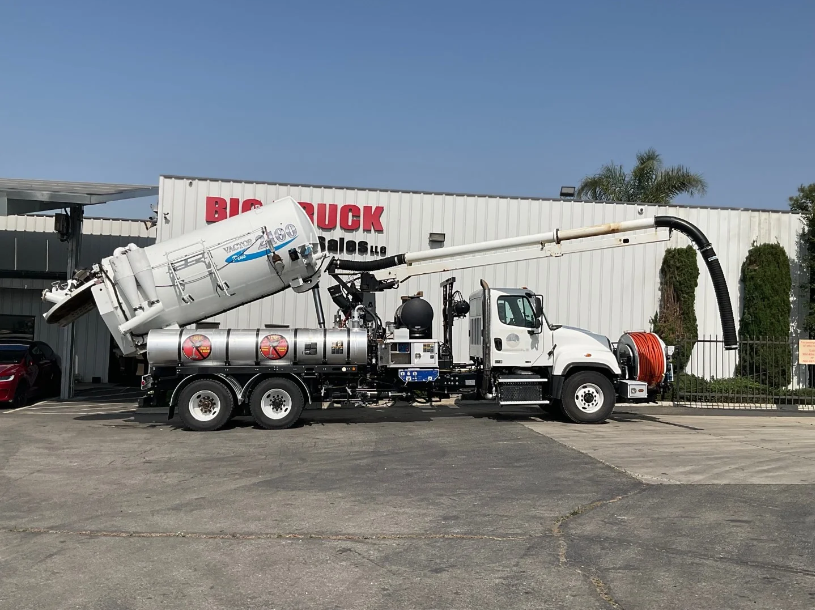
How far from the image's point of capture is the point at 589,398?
1515cm

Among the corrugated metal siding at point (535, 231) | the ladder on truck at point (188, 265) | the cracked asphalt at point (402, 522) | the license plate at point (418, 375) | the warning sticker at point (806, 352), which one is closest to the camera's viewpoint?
the cracked asphalt at point (402, 522)

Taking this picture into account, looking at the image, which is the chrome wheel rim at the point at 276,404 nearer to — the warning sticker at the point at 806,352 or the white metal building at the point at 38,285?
the white metal building at the point at 38,285

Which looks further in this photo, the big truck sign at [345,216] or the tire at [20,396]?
the big truck sign at [345,216]

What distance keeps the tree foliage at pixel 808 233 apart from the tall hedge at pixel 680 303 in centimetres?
353

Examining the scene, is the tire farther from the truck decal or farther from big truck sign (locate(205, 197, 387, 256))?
big truck sign (locate(205, 197, 387, 256))

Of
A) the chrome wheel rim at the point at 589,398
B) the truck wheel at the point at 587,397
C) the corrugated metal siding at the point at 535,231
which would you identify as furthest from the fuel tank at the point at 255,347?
the corrugated metal siding at the point at 535,231

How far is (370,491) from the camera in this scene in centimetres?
873

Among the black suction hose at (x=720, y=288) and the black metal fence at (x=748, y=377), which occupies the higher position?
the black suction hose at (x=720, y=288)

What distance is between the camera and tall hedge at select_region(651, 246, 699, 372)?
21.3 metres

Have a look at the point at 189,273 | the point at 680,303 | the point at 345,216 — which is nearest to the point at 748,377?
the point at 680,303

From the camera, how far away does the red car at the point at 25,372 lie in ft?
55.9

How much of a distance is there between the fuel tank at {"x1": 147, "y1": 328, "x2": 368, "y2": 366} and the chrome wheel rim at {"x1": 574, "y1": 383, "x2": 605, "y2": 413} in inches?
175

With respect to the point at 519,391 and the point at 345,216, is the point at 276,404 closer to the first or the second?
the point at 519,391

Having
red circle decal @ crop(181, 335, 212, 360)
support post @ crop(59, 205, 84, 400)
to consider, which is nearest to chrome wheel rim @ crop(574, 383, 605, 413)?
red circle decal @ crop(181, 335, 212, 360)
